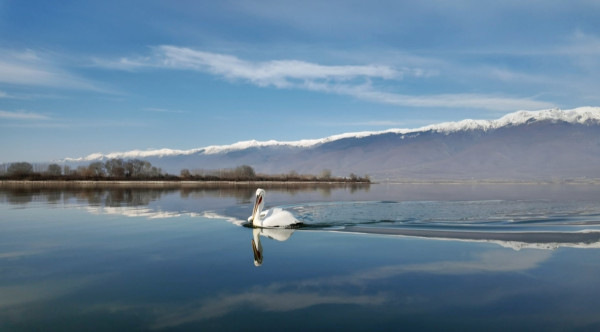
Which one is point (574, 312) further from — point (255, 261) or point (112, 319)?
point (112, 319)

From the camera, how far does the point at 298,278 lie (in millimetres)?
10305

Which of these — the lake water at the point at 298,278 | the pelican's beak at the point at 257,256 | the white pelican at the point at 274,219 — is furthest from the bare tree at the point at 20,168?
the pelican's beak at the point at 257,256

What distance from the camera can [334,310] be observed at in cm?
814

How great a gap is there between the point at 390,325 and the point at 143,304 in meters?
4.45

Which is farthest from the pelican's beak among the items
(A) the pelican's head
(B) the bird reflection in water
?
(A) the pelican's head

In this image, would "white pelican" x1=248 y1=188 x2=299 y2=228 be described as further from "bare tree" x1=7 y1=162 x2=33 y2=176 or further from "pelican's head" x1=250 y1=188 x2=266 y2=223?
"bare tree" x1=7 y1=162 x2=33 y2=176

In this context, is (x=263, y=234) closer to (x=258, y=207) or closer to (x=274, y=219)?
(x=274, y=219)

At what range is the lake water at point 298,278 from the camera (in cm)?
769

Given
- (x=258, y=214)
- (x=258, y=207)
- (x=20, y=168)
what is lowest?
(x=258, y=214)

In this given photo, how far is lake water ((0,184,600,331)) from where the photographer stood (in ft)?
25.2

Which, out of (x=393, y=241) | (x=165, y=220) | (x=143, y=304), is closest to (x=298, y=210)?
(x=165, y=220)

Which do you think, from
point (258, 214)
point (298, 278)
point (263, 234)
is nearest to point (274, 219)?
point (258, 214)

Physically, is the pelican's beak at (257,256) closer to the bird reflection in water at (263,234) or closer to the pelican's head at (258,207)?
the bird reflection in water at (263,234)

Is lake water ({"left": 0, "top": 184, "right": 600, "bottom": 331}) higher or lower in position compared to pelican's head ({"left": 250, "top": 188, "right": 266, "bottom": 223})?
lower
